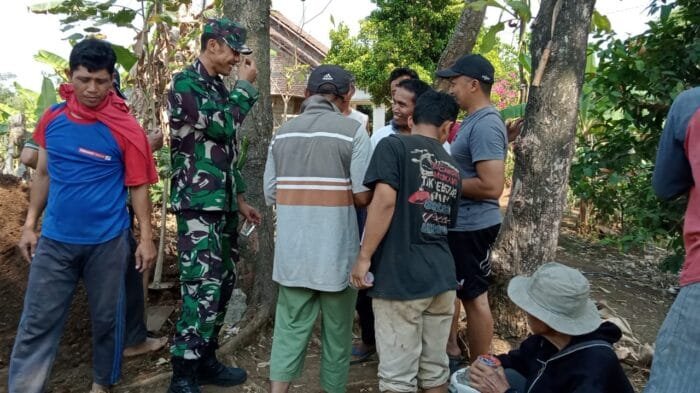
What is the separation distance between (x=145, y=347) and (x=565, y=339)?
2664 mm

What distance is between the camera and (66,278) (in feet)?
9.08

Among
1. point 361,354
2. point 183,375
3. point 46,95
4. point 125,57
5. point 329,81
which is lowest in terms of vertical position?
point 361,354

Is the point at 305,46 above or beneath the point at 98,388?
above

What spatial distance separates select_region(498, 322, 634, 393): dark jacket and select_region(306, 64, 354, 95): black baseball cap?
1577mm

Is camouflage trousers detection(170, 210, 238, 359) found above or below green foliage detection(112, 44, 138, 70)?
below

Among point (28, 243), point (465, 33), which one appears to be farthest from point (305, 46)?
point (28, 243)

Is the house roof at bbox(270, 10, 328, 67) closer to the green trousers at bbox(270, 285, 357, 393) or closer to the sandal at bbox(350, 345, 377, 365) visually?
the sandal at bbox(350, 345, 377, 365)

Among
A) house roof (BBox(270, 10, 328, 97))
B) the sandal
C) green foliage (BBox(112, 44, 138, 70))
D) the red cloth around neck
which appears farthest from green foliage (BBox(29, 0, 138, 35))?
house roof (BBox(270, 10, 328, 97))

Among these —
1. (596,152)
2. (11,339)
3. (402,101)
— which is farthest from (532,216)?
(11,339)

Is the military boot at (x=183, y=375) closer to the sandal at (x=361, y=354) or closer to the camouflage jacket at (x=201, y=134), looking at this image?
the camouflage jacket at (x=201, y=134)

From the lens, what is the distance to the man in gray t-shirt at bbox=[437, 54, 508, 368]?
119 inches

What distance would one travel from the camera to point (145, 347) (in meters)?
3.54

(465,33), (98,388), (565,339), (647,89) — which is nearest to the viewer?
(565,339)

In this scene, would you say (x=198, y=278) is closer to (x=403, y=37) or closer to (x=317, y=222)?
(x=317, y=222)
